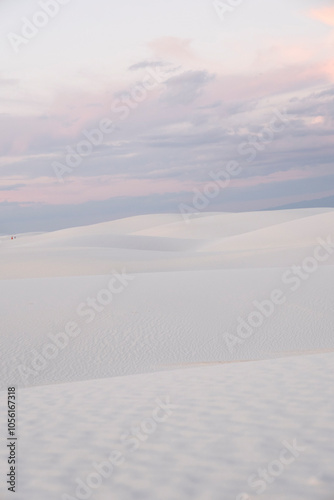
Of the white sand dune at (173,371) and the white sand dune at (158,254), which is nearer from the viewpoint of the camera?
the white sand dune at (173,371)

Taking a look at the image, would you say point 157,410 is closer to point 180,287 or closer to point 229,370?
point 229,370

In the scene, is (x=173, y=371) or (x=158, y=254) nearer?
(x=173, y=371)

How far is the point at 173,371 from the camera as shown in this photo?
22.5 feet

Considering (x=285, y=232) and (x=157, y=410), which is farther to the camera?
(x=285, y=232)

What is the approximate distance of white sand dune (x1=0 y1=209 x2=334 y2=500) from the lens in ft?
11.6

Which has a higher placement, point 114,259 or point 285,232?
point 285,232

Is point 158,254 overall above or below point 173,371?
above

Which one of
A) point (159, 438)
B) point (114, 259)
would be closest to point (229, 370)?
point (159, 438)

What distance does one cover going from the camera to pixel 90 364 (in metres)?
8.71

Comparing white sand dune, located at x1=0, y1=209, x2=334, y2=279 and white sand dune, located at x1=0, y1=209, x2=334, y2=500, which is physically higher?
white sand dune, located at x1=0, y1=209, x2=334, y2=279

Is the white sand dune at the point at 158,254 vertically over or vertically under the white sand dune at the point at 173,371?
over

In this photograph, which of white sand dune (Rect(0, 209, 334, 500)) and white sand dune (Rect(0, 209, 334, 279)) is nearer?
white sand dune (Rect(0, 209, 334, 500))

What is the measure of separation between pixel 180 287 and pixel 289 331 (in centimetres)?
396

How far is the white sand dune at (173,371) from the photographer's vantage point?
139 inches
